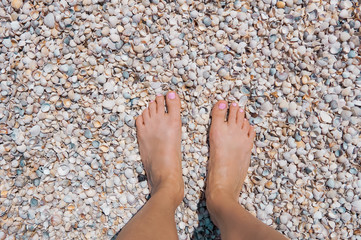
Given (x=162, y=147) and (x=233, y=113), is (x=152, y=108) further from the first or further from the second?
(x=233, y=113)

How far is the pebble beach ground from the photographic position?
1.67m

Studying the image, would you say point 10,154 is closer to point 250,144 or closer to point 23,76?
point 23,76

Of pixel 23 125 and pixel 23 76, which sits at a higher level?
pixel 23 76

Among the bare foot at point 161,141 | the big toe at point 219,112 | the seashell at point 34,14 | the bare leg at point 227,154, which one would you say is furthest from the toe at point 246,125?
the seashell at point 34,14

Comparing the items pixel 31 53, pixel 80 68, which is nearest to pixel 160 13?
pixel 80 68

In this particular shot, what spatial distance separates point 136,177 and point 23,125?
0.60m

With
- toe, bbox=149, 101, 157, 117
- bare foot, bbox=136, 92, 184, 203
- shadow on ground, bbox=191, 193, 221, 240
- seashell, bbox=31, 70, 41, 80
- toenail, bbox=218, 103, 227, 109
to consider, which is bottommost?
shadow on ground, bbox=191, 193, 221, 240

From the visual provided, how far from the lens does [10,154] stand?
5.54 ft

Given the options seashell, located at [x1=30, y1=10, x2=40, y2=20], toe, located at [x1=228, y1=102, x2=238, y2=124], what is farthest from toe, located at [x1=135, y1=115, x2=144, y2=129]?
seashell, located at [x1=30, y1=10, x2=40, y2=20]

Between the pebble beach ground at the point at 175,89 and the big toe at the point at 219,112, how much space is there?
0.04m

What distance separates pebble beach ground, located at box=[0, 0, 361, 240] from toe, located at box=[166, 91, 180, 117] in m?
0.03

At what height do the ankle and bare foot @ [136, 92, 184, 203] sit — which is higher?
bare foot @ [136, 92, 184, 203]

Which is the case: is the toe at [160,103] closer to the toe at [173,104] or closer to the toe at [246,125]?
the toe at [173,104]

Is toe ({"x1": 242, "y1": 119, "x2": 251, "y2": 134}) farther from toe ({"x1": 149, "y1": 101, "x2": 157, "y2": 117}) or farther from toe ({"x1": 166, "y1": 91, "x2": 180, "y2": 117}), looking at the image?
toe ({"x1": 149, "y1": 101, "x2": 157, "y2": 117})
